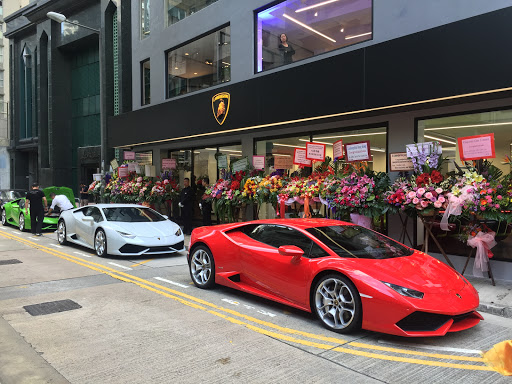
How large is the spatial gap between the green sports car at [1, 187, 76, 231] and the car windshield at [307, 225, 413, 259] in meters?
11.7

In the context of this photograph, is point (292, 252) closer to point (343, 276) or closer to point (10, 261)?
point (343, 276)

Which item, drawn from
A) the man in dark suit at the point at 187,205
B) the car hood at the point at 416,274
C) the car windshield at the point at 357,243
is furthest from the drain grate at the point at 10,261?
the car hood at the point at 416,274

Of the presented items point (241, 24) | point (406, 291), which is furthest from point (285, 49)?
point (406, 291)

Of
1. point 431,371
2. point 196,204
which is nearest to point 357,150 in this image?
point 431,371

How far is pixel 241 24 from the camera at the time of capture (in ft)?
40.3

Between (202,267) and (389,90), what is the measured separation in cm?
483

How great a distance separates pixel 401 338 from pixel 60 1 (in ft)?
102

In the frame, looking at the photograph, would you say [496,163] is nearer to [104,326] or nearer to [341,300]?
[341,300]

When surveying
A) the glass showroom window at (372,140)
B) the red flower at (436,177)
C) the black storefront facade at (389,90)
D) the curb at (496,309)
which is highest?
the black storefront facade at (389,90)

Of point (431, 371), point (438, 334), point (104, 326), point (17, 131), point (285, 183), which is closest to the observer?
point (431, 371)

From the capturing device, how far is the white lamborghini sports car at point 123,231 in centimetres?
918

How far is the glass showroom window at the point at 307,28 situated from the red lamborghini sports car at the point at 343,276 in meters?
5.87

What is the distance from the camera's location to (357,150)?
892 centimetres

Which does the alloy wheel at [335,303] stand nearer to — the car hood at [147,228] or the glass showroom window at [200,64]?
the car hood at [147,228]
